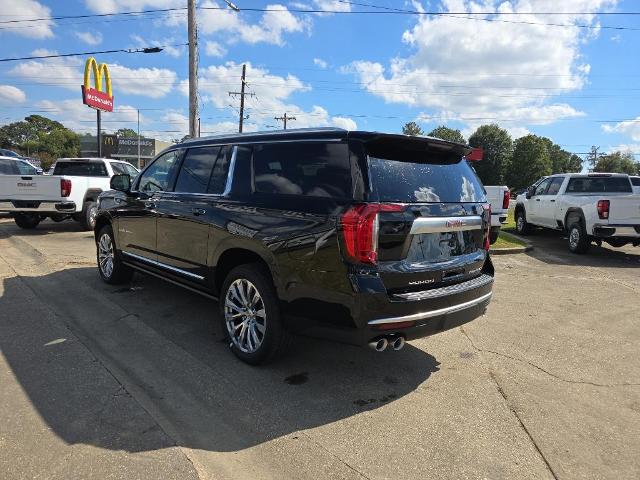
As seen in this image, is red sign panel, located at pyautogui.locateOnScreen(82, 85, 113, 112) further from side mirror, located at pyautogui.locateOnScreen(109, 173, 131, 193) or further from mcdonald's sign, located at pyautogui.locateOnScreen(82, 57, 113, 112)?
side mirror, located at pyautogui.locateOnScreen(109, 173, 131, 193)

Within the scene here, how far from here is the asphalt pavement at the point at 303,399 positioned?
9.16 ft

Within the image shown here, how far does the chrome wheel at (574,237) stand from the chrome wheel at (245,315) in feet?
31.8

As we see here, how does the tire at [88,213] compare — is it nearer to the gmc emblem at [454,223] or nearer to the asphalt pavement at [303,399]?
the asphalt pavement at [303,399]

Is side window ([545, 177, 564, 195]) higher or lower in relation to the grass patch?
higher

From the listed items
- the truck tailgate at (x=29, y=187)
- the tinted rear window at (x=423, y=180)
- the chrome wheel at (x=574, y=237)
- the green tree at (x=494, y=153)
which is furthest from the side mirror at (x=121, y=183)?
the green tree at (x=494, y=153)

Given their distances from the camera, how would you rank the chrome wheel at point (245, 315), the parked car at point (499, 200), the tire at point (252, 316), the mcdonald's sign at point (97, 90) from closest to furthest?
1. the tire at point (252, 316)
2. the chrome wheel at point (245, 315)
3. the parked car at point (499, 200)
4. the mcdonald's sign at point (97, 90)

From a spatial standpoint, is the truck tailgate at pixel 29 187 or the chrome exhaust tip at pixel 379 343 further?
the truck tailgate at pixel 29 187

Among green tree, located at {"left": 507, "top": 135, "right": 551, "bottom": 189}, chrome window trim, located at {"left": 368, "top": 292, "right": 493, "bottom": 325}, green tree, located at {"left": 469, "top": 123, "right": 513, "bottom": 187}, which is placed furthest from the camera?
green tree, located at {"left": 469, "top": 123, "right": 513, "bottom": 187}

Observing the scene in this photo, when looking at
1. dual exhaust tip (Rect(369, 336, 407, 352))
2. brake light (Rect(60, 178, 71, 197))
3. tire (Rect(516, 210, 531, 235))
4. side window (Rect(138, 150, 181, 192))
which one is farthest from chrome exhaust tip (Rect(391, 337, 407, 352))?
tire (Rect(516, 210, 531, 235))

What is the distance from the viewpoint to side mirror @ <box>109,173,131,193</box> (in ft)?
19.9

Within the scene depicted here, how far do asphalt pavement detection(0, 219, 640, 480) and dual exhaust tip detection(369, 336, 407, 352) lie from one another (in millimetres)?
457

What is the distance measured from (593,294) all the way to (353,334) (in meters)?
5.52

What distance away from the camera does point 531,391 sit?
151 inches

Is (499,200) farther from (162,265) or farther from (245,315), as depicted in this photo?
(245,315)
